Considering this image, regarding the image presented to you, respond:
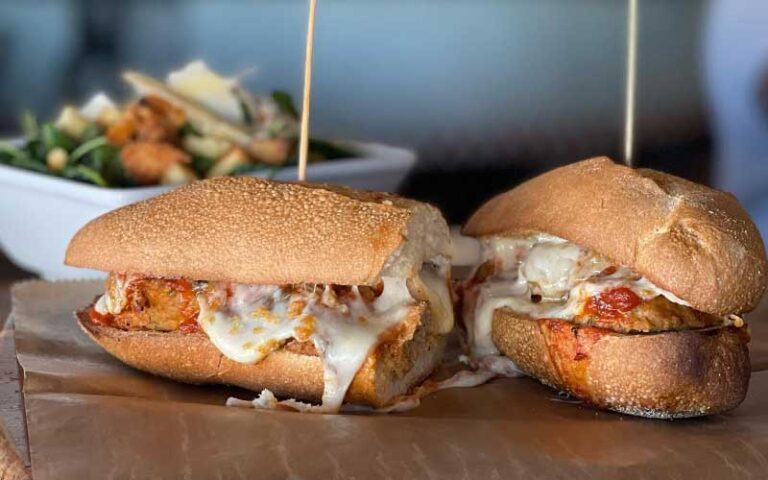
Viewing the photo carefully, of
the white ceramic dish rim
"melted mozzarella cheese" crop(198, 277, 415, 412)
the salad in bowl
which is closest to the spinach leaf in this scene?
the salad in bowl

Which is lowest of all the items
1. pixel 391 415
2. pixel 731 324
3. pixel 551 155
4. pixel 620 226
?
pixel 551 155

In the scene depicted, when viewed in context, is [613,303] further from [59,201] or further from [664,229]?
[59,201]

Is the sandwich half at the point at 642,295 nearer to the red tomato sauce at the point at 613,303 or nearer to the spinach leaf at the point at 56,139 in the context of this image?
the red tomato sauce at the point at 613,303

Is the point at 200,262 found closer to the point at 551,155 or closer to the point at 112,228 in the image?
the point at 112,228

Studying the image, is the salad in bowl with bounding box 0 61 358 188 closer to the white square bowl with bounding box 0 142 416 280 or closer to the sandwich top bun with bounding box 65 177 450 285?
the white square bowl with bounding box 0 142 416 280

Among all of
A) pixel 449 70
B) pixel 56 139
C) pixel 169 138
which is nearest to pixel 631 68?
pixel 169 138

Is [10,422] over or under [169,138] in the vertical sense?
under

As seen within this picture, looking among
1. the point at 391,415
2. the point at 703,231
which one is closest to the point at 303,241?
the point at 391,415
